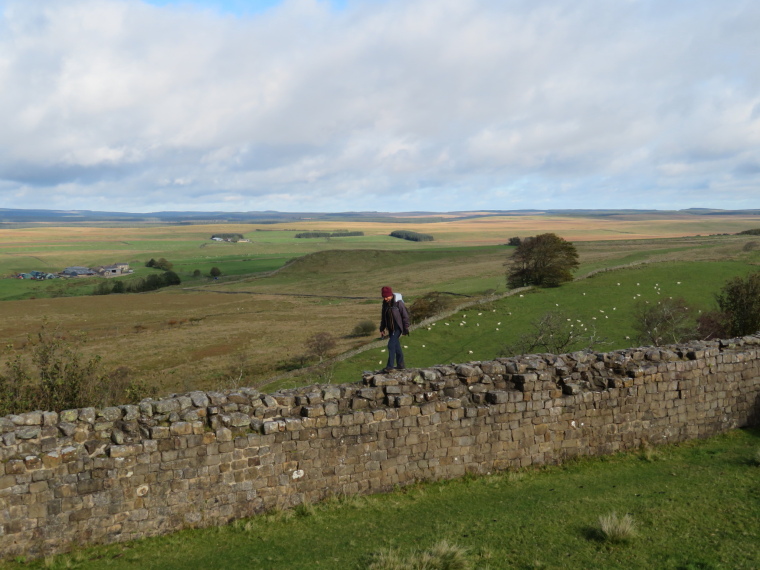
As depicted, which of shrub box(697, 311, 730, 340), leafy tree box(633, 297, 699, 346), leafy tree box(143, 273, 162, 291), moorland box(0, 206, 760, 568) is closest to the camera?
moorland box(0, 206, 760, 568)

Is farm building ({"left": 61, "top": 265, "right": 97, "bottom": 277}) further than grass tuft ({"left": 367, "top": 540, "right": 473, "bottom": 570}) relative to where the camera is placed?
Yes

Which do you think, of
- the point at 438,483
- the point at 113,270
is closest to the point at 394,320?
the point at 438,483

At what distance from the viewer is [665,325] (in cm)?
3272

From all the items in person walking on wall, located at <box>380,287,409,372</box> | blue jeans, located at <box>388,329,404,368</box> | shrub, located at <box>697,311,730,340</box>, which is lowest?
shrub, located at <box>697,311,730,340</box>

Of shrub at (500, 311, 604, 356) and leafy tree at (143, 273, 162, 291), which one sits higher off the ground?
shrub at (500, 311, 604, 356)

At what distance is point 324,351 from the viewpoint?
41.7 m

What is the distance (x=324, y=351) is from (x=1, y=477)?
3365 centimetres

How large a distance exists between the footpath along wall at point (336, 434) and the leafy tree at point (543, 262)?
37.3 metres

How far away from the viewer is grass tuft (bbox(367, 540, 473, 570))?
24.2ft

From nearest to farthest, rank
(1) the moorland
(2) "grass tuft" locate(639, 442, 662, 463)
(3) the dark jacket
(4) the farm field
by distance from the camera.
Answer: (1) the moorland
(2) "grass tuft" locate(639, 442, 662, 463)
(3) the dark jacket
(4) the farm field

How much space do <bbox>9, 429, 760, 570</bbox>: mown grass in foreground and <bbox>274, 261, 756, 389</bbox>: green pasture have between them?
58.3 feet

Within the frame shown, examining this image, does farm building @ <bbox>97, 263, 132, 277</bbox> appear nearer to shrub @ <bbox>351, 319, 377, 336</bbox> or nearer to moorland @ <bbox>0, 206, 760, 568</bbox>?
moorland @ <bbox>0, 206, 760, 568</bbox>

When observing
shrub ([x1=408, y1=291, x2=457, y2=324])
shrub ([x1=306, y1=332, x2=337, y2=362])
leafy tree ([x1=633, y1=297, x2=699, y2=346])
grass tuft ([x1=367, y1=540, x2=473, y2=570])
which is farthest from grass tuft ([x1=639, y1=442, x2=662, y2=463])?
shrub ([x1=408, y1=291, x2=457, y2=324])

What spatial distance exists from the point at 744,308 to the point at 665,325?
15.4 feet
